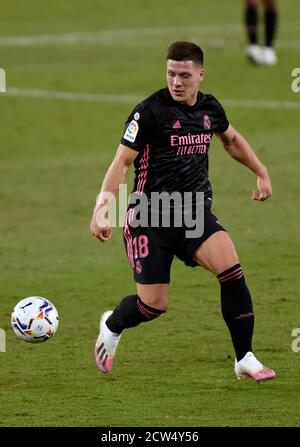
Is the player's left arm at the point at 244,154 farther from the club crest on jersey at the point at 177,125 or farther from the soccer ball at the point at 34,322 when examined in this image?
the soccer ball at the point at 34,322

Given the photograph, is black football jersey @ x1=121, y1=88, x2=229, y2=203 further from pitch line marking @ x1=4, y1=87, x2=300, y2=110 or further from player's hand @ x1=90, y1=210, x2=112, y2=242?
pitch line marking @ x1=4, y1=87, x2=300, y2=110

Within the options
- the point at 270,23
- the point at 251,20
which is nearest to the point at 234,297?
the point at 251,20

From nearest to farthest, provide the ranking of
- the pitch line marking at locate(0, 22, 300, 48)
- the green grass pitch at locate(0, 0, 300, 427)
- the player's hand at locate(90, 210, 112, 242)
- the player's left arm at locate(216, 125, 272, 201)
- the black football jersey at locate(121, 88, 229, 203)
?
the player's hand at locate(90, 210, 112, 242), the green grass pitch at locate(0, 0, 300, 427), the black football jersey at locate(121, 88, 229, 203), the player's left arm at locate(216, 125, 272, 201), the pitch line marking at locate(0, 22, 300, 48)

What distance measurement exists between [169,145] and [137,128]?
0.32 meters

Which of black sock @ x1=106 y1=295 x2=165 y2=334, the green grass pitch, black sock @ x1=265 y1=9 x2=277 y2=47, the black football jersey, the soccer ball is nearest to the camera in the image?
the green grass pitch

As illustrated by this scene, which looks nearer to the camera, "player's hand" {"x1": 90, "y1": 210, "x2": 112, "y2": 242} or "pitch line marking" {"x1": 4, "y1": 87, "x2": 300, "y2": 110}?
"player's hand" {"x1": 90, "y1": 210, "x2": 112, "y2": 242}

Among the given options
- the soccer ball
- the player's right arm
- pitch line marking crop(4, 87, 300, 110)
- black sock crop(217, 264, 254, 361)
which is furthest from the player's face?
pitch line marking crop(4, 87, 300, 110)

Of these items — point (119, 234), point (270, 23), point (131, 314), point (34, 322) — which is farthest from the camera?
point (270, 23)

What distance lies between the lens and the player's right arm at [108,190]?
9133mm

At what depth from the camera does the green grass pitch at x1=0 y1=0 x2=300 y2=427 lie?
9.35 metres

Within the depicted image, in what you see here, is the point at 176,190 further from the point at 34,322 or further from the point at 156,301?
the point at 34,322

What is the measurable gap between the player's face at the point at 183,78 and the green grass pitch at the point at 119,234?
216cm

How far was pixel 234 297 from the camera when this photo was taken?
9.67 meters

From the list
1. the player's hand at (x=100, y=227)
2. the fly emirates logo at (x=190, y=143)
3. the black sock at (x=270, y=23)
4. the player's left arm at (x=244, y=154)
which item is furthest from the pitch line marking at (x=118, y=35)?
the player's hand at (x=100, y=227)
